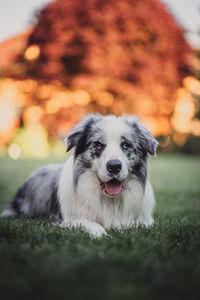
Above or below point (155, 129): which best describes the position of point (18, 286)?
below

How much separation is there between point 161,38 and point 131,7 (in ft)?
7.62

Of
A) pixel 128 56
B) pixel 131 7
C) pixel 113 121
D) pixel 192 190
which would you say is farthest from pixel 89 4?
pixel 113 121

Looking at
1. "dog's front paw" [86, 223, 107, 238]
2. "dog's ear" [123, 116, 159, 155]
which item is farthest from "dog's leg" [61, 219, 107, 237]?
"dog's ear" [123, 116, 159, 155]

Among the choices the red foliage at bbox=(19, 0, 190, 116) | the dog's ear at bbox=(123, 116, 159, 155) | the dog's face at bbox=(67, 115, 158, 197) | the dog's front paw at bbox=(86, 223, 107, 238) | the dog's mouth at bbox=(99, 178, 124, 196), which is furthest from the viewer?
the red foliage at bbox=(19, 0, 190, 116)

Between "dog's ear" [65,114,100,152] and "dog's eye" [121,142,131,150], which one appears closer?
"dog's eye" [121,142,131,150]

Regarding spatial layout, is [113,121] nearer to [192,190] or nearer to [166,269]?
[166,269]

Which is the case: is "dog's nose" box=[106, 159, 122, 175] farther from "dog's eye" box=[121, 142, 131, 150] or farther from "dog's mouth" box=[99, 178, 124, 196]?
"dog's eye" box=[121, 142, 131, 150]

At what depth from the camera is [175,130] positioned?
23.2 m

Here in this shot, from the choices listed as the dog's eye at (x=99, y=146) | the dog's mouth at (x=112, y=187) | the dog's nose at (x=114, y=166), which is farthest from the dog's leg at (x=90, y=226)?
the dog's eye at (x=99, y=146)

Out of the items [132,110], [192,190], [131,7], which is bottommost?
[192,190]

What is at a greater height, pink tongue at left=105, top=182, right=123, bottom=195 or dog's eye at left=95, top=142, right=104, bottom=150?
dog's eye at left=95, top=142, right=104, bottom=150

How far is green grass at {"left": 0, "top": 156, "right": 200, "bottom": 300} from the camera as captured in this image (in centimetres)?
193

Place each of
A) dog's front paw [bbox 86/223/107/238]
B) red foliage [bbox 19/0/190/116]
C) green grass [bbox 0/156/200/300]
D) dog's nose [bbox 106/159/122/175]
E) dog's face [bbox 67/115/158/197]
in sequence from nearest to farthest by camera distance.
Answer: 1. green grass [bbox 0/156/200/300]
2. dog's front paw [bbox 86/223/107/238]
3. dog's nose [bbox 106/159/122/175]
4. dog's face [bbox 67/115/158/197]
5. red foliage [bbox 19/0/190/116]

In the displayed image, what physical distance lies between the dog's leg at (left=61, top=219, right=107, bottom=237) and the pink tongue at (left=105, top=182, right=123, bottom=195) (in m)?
0.41
